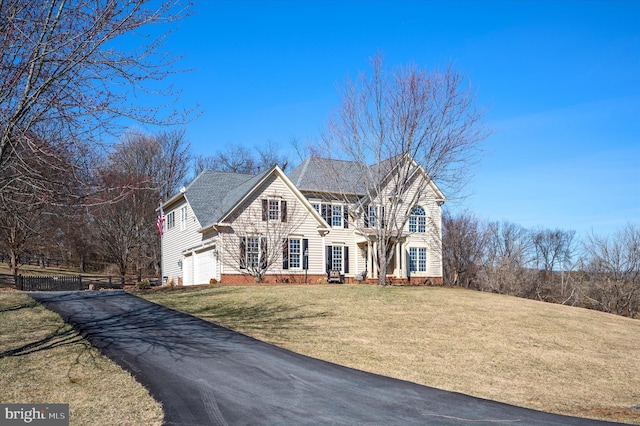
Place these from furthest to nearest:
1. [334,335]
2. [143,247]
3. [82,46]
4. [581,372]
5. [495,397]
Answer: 1. [143,247]
2. [334,335]
3. [581,372]
4. [495,397]
5. [82,46]

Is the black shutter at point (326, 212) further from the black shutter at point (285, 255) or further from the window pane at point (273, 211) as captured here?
the window pane at point (273, 211)

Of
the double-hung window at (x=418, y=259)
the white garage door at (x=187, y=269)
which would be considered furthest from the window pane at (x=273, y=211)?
the double-hung window at (x=418, y=259)

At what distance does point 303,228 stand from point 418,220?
9282mm

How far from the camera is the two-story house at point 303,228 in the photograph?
1139 inches

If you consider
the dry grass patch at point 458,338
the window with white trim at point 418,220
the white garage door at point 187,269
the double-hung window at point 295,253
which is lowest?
the dry grass patch at point 458,338

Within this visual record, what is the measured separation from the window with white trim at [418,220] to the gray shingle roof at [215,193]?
10.9 metres

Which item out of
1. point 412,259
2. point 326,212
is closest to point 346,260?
point 326,212

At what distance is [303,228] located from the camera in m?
31.9

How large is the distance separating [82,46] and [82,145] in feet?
5.47

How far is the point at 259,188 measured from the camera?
30.5 meters

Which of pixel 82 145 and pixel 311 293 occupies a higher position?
pixel 82 145

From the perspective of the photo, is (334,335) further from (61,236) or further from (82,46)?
(61,236)

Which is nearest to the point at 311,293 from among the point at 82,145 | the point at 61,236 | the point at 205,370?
the point at 205,370

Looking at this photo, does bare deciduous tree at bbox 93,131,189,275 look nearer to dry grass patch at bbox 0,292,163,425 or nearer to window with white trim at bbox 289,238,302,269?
window with white trim at bbox 289,238,302,269
